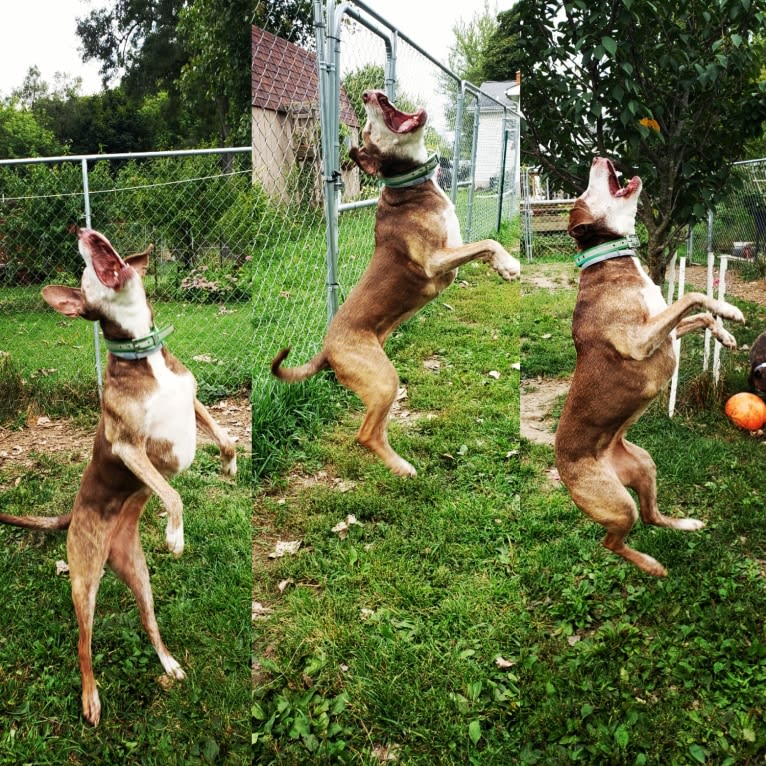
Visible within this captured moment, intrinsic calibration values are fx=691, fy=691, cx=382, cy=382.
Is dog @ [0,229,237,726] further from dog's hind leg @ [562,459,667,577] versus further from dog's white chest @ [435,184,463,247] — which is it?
dog's hind leg @ [562,459,667,577]

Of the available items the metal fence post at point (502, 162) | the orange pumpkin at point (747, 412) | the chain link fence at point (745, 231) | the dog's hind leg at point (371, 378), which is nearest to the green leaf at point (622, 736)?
the dog's hind leg at point (371, 378)

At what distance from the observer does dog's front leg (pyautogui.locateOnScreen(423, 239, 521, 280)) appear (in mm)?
1366

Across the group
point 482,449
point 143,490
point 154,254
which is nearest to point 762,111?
point 482,449

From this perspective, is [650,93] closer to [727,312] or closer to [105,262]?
[727,312]

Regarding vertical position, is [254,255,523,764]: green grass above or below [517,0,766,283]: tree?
below

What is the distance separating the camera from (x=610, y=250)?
1604 mm

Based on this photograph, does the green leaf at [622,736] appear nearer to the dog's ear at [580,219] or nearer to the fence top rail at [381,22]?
the dog's ear at [580,219]

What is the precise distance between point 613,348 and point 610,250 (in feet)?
0.77

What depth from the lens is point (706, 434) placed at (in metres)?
2.64

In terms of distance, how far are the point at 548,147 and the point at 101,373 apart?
146 centimetres

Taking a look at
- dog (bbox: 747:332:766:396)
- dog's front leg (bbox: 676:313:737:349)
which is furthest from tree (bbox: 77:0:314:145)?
dog (bbox: 747:332:766:396)

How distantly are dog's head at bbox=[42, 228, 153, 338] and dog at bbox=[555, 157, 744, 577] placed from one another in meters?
1.00

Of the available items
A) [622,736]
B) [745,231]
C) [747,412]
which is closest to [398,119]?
[622,736]

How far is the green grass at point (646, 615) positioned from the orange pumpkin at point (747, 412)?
131mm
